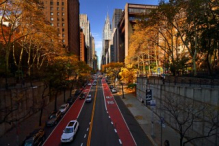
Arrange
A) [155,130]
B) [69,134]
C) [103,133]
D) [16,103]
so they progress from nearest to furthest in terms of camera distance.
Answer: [69,134], [103,133], [155,130], [16,103]

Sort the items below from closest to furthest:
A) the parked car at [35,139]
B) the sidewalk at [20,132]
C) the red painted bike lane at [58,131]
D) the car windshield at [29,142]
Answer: the car windshield at [29,142] → the parked car at [35,139] → the sidewalk at [20,132] → the red painted bike lane at [58,131]

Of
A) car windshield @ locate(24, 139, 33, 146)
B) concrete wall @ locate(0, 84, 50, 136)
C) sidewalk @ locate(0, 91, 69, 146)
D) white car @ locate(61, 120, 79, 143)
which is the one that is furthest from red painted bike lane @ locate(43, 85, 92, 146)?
concrete wall @ locate(0, 84, 50, 136)

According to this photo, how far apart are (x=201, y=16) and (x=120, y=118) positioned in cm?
1726

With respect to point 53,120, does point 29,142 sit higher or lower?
higher

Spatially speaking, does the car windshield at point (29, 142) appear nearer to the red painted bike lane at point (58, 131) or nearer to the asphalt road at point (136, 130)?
the red painted bike lane at point (58, 131)

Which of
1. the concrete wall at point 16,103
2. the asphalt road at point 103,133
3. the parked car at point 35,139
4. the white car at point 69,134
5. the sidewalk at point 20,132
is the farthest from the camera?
the concrete wall at point 16,103

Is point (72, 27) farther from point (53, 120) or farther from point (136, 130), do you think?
point (136, 130)

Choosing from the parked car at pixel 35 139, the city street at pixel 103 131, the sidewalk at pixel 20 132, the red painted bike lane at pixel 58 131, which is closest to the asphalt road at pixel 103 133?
the city street at pixel 103 131

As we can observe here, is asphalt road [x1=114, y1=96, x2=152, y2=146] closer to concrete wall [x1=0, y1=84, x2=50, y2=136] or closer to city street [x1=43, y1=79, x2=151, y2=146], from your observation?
city street [x1=43, y1=79, x2=151, y2=146]

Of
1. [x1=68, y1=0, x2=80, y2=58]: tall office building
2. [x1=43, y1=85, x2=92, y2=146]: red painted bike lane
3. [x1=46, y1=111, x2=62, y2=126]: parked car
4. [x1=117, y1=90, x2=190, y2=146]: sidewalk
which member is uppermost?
[x1=68, y1=0, x2=80, y2=58]: tall office building

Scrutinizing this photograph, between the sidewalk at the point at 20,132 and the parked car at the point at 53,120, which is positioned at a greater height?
the parked car at the point at 53,120

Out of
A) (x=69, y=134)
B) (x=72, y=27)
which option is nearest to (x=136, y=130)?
(x=69, y=134)

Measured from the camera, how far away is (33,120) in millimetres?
21484

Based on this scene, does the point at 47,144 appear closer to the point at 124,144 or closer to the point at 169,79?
the point at 124,144
